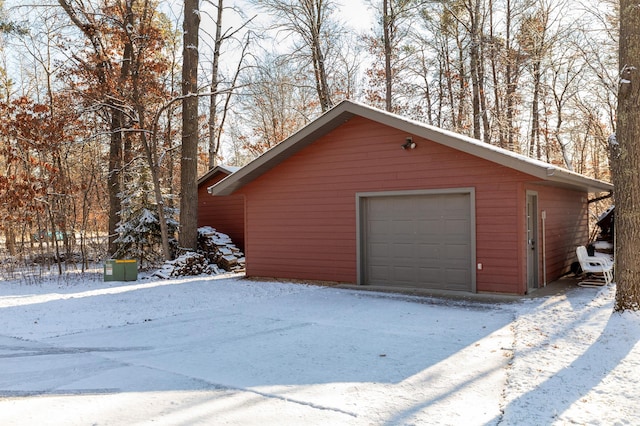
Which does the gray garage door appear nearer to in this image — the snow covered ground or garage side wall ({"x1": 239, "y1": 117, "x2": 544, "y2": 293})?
garage side wall ({"x1": 239, "y1": 117, "x2": 544, "y2": 293})

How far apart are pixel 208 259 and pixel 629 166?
10392 mm

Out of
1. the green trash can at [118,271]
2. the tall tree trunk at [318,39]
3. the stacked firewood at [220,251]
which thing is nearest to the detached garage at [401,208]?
the stacked firewood at [220,251]

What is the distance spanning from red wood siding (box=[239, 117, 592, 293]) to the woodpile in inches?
69.0

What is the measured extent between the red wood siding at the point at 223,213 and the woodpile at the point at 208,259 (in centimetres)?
52

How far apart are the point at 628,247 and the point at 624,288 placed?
53 cm

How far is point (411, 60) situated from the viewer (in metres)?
20.6

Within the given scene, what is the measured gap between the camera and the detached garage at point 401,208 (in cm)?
810

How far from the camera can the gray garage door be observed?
340 inches

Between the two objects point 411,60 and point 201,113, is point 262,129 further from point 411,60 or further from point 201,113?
point 411,60

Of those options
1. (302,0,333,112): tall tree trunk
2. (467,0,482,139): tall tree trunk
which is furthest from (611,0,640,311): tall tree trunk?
(302,0,333,112): tall tree trunk

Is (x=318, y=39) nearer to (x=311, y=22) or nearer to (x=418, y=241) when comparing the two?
(x=311, y=22)

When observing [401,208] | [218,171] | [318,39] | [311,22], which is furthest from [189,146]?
[311,22]

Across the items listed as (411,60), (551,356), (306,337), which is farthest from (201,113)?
(551,356)

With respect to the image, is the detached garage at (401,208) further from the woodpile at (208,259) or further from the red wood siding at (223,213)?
the red wood siding at (223,213)
